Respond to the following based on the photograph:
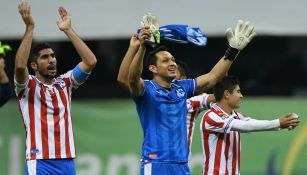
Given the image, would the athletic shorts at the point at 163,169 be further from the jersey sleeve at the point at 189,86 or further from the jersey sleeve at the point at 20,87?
the jersey sleeve at the point at 20,87

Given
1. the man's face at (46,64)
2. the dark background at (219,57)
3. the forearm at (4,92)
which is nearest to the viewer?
the forearm at (4,92)

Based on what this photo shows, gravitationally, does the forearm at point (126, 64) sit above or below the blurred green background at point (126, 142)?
above

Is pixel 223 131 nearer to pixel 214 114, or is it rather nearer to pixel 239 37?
pixel 214 114

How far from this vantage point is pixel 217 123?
9258 mm

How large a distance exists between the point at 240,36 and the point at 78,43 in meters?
1.43

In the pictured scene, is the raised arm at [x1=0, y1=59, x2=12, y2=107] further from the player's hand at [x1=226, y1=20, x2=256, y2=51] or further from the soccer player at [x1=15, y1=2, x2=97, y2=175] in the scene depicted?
the player's hand at [x1=226, y1=20, x2=256, y2=51]

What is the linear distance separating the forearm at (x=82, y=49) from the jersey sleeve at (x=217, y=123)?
3.92 ft

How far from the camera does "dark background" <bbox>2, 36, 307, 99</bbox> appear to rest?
12.9 meters

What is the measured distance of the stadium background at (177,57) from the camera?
12.1 metres

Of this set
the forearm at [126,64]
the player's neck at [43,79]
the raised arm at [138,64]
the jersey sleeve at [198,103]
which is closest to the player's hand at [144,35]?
the raised arm at [138,64]

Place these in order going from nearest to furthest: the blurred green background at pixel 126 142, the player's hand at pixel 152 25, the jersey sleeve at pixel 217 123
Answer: the player's hand at pixel 152 25, the jersey sleeve at pixel 217 123, the blurred green background at pixel 126 142

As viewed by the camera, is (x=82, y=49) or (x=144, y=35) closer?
(x=144, y=35)

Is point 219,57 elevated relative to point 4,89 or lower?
elevated

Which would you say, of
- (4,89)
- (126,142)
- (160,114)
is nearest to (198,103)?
(160,114)
